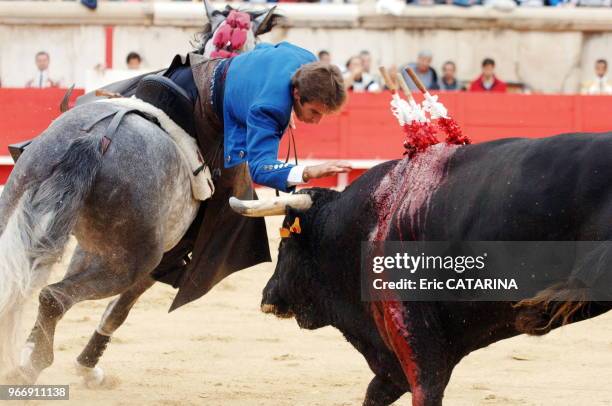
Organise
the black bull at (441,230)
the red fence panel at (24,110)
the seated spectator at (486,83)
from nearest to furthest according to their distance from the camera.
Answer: the black bull at (441,230)
the red fence panel at (24,110)
the seated spectator at (486,83)

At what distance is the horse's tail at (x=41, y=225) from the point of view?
394cm

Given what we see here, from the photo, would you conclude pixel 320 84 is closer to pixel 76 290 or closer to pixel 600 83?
pixel 76 290

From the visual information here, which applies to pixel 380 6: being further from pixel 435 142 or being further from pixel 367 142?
pixel 435 142

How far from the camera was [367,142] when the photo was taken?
1063 centimetres

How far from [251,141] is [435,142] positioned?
25.4 inches

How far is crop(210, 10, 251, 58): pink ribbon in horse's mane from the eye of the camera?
4.99 metres

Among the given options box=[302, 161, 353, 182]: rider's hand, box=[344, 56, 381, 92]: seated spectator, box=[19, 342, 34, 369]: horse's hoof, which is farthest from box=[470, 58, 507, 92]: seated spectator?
box=[19, 342, 34, 369]: horse's hoof

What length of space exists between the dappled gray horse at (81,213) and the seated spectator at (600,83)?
8199mm

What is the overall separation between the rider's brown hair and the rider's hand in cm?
26

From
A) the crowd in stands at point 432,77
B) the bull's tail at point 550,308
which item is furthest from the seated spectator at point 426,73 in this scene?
the bull's tail at point 550,308

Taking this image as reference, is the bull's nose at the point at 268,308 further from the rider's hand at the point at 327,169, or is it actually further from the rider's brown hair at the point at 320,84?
the rider's brown hair at the point at 320,84

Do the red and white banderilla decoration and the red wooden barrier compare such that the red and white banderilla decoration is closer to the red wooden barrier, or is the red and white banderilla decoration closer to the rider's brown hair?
the rider's brown hair

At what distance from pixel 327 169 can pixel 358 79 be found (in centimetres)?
691

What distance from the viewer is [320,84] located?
4.11m
